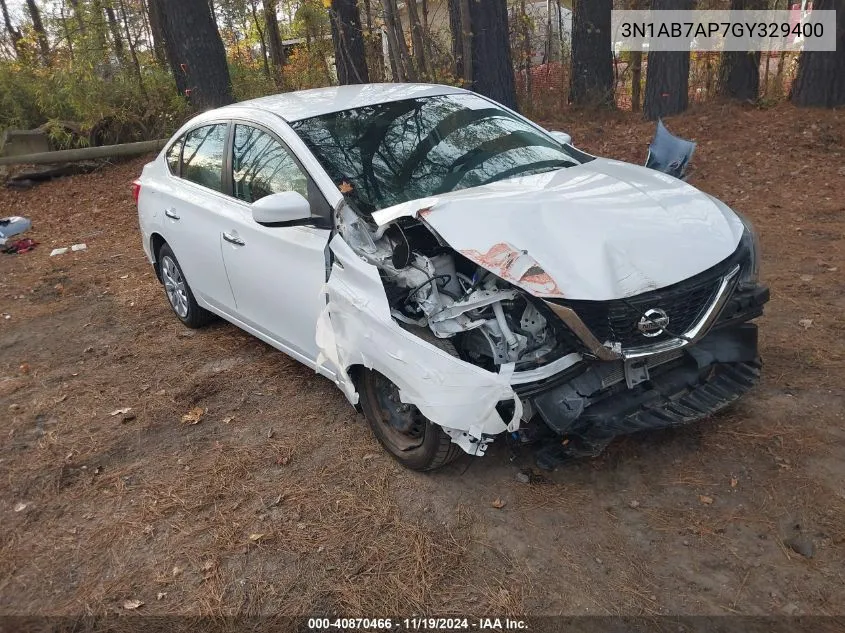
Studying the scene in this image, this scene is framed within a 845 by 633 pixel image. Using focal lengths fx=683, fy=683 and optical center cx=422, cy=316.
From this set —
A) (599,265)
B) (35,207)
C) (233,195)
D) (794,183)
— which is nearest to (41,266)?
(35,207)

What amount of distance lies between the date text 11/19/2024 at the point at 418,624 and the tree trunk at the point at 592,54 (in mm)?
10018

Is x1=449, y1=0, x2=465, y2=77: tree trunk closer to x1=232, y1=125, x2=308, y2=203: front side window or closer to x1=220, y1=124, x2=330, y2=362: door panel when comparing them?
x1=232, y1=125, x2=308, y2=203: front side window

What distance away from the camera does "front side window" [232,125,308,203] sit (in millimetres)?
3898

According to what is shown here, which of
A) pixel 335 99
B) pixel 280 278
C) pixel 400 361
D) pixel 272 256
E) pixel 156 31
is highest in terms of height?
pixel 156 31

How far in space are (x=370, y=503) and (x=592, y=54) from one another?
9.88 metres

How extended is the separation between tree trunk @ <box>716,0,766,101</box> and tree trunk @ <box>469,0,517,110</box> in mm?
3309

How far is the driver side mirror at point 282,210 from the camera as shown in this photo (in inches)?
136

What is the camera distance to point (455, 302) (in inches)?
123

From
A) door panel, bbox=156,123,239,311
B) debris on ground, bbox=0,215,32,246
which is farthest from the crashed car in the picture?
debris on ground, bbox=0,215,32,246

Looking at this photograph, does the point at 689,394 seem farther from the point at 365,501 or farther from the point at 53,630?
the point at 53,630

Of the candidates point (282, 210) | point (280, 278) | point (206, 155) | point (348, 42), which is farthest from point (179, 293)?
point (348, 42)

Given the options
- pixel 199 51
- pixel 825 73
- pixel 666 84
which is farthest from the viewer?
pixel 199 51

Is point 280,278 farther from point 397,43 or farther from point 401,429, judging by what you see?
point 397,43

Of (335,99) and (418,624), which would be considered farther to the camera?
(335,99)
